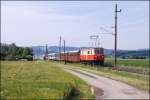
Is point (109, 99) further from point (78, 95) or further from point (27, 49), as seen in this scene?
point (27, 49)

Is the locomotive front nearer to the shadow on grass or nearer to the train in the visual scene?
the train

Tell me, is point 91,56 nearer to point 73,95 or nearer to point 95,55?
point 95,55

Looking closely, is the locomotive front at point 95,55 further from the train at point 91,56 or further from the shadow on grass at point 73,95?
the shadow on grass at point 73,95

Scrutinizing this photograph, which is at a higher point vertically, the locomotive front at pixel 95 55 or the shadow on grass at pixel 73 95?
the locomotive front at pixel 95 55

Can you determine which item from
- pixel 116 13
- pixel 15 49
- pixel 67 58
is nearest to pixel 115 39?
pixel 116 13

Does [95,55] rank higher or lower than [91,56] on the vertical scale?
higher

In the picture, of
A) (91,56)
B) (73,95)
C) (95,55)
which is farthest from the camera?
(91,56)

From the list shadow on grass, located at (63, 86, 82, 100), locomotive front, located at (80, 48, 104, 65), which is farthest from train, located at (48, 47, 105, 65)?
shadow on grass, located at (63, 86, 82, 100)

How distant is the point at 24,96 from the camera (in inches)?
719

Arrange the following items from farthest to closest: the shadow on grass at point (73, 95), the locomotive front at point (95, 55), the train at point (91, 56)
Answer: the train at point (91, 56) < the locomotive front at point (95, 55) < the shadow on grass at point (73, 95)

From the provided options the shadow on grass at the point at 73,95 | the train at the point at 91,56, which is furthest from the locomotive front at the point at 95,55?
the shadow on grass at the point at 73,95

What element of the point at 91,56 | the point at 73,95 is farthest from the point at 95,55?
the point at 73,95

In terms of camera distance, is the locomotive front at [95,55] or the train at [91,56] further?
the train at [91,56]

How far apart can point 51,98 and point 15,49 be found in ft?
485
